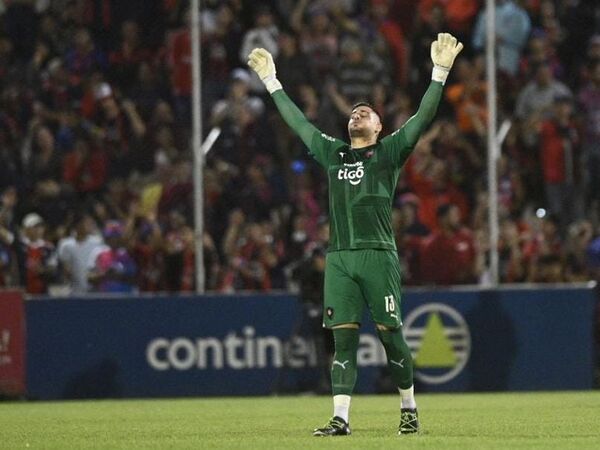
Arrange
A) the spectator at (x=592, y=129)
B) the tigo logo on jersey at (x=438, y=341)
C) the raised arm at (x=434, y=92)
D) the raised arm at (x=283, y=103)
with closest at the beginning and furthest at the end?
the raised arm at (x=434, y=92) < the raised arm at (x=283, y=103) < the tigo logo on jersey at (x=438, y=341) < the spectator at (x=592, y=129)

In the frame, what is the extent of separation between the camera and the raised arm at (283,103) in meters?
11.3

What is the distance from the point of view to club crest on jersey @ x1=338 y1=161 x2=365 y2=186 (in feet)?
36.0

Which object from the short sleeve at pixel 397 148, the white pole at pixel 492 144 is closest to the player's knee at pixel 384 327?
the short sleeve at pixel 397 148

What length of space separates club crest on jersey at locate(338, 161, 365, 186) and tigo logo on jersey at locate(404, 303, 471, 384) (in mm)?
8625

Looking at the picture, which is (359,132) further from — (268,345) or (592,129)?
(592,129)

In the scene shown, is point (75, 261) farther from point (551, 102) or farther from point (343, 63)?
point (551, 102)

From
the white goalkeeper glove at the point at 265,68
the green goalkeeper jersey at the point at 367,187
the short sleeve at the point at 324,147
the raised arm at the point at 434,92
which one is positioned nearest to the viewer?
the raised arm at the point at 434,92

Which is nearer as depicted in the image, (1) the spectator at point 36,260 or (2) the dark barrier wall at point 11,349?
(2) the dark barrier wall at point 11,349

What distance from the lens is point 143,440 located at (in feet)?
35.5

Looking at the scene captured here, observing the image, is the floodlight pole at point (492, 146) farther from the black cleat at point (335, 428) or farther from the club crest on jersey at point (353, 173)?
the black cleat at point (335, 428)

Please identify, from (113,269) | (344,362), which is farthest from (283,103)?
(113,269)

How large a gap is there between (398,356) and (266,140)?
35.8 ft

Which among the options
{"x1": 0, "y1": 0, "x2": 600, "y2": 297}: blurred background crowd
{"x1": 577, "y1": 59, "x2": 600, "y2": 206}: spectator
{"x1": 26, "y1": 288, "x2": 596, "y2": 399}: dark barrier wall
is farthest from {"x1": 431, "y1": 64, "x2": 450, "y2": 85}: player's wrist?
{"x1": 577, "y1": 59, "x2": 600, "y2": 206}: spectator

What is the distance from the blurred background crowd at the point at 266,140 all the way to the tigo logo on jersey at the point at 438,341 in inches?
22.0
